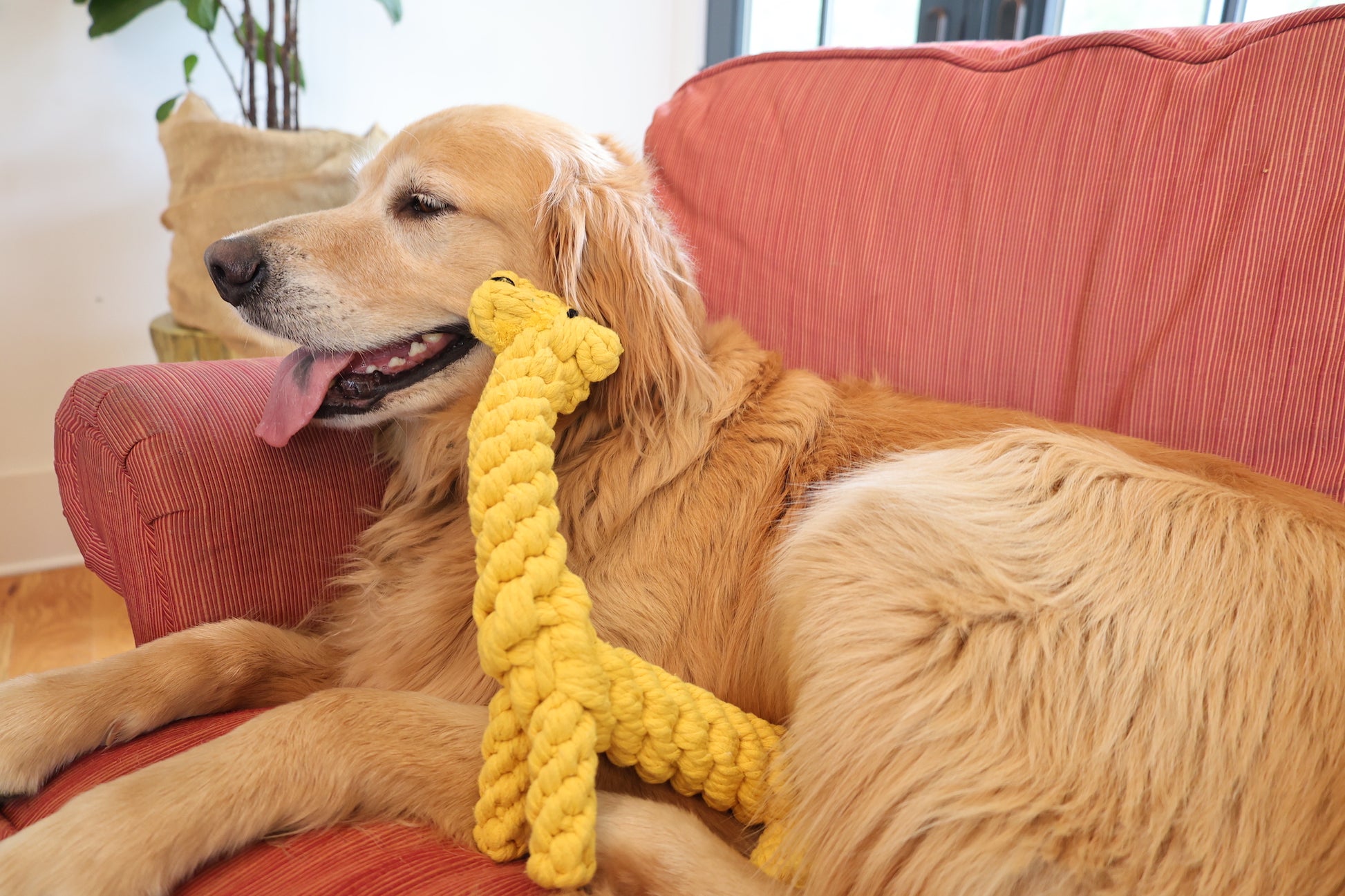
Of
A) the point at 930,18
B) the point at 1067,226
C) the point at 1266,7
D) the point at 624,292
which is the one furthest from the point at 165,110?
the point at 1266,7

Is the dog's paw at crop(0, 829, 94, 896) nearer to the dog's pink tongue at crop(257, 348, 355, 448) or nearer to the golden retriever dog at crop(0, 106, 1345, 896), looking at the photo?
the golden retriever dog at crop(0, 106, 1345, 896)

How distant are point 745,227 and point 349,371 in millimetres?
799

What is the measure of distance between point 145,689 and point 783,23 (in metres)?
3.87

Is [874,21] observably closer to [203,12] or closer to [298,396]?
[203,12]

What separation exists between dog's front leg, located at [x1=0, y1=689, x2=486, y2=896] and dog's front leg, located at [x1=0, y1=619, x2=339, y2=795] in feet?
0.56

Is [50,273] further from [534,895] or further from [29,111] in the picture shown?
[534,895]

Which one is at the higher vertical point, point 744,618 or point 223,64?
point 223,64

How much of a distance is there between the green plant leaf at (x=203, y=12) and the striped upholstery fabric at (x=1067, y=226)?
5.75 feet

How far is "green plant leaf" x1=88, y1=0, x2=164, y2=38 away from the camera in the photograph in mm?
2703

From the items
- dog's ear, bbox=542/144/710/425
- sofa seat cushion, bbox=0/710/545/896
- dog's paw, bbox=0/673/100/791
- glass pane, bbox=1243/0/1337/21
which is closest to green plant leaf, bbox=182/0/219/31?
dog's ear, bbox=542/144/710/425

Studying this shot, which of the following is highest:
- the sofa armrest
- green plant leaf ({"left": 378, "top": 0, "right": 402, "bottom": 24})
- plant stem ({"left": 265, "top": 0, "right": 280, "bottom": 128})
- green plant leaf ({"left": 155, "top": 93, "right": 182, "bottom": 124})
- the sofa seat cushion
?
green plant leaf ({"left": 378, "top": 0, "right": 402, "bottom": 24})

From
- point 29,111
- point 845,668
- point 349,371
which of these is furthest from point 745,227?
point 29,111

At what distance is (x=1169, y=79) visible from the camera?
4.52ft

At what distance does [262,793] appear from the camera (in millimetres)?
951
